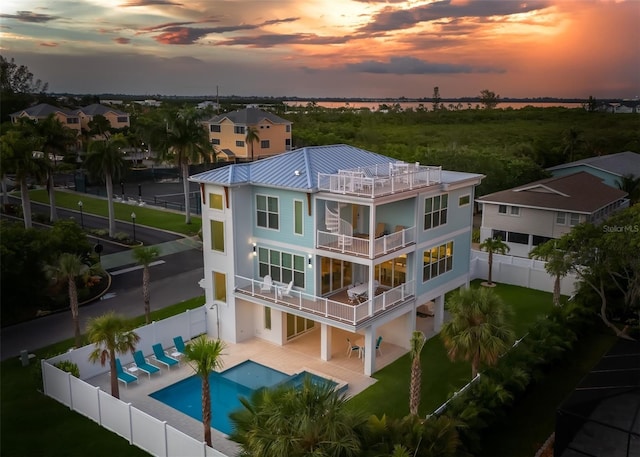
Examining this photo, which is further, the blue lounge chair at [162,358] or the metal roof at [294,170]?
the metal roof at [294,170]

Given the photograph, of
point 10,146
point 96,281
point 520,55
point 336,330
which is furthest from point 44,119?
point 520,55

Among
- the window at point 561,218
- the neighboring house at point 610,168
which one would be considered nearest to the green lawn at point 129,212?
the window at point 561,218

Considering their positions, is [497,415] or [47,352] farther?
[47,352]

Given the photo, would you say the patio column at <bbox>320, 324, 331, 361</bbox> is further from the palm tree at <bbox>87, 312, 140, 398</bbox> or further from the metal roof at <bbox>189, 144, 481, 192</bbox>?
the palm tree at <bbox>87, 312, 140, 398</bbox>

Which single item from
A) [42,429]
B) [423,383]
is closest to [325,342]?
[423,383]

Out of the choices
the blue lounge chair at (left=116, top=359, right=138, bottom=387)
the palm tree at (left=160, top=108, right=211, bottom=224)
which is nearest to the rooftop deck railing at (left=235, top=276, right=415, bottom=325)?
the blue lounge chair at (left=116, top=359, right=138, bottom=387)

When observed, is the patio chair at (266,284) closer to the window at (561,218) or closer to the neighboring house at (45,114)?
the neighboring house at (45,114)

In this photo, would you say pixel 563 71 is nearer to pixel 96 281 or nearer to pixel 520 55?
→ pixel 520 55

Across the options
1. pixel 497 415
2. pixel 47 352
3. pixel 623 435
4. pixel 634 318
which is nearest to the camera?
pixel 623 435
